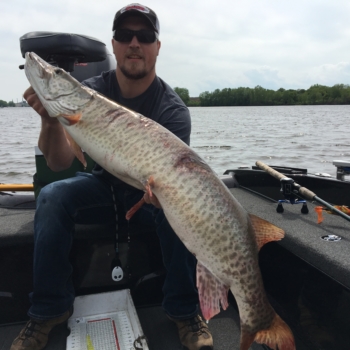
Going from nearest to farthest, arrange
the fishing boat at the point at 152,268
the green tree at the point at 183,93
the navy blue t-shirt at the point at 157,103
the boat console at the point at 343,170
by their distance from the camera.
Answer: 1. the fishing boat at the point at 152,268
2. the navy blue t-shirt at the point at 157,103
3. the boat console at the point at 343,170
4. the green tree at the point at 183,93

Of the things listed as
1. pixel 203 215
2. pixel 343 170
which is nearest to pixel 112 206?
pixel 203 215

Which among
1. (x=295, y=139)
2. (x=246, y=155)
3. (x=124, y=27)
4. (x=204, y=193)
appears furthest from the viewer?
(x=295, y=139)

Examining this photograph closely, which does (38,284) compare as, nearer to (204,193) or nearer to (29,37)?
(204,193)

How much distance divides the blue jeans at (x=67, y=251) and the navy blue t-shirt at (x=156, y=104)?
286 millimetres

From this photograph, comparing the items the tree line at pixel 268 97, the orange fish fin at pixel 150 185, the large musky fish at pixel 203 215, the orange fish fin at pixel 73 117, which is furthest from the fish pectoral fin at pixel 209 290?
the tree line at pixel 268 97

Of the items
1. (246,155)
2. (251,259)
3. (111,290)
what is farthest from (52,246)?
(246,155)

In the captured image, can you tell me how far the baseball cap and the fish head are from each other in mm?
835

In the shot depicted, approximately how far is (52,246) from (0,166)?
27.7ft

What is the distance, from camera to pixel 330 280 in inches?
86.6

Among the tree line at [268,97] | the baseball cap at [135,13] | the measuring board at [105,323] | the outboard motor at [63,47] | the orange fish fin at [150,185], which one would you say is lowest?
the tree line at [268,97]

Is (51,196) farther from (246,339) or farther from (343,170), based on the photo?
(343,170)

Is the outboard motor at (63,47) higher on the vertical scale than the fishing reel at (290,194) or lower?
higher

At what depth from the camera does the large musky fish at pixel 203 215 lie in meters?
2.00

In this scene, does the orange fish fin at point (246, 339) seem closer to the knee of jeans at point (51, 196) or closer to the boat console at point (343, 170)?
the knee of jeans at point (51, 196)
